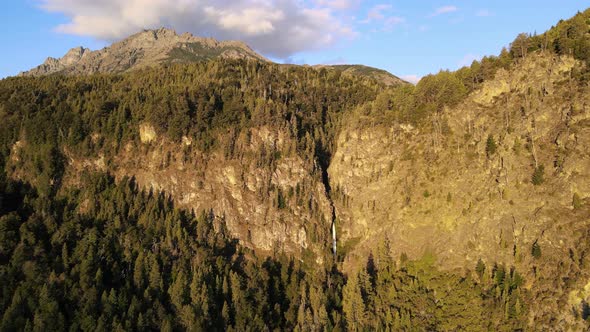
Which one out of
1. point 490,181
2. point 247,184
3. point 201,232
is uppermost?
point 247,184

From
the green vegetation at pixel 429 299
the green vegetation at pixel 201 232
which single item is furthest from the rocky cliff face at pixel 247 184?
the green vegetation at pixel 429 299

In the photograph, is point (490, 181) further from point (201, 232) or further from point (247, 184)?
point (201, 232)

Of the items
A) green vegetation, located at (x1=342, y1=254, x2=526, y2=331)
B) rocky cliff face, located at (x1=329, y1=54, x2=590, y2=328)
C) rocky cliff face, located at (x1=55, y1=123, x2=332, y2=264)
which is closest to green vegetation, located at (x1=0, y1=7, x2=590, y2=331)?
green vegetation, located at (x1=342, y1=254, x2=526, y2=331)

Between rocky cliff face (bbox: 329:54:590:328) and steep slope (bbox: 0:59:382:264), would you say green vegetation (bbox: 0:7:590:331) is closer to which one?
steep slope (bbox: 0:59:382:264)

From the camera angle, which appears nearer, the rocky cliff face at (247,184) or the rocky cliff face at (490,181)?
the rocky cliff face at (490,181)

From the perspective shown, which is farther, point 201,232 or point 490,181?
point 201,232

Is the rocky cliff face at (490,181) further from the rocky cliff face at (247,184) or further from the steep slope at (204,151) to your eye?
the steep slope at (204,151)

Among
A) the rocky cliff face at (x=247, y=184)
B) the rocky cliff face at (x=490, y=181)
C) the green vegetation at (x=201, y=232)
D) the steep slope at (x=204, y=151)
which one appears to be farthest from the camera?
the steep slope at (x=204, y=151)

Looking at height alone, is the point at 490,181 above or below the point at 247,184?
below

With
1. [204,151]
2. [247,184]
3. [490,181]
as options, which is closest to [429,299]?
[490,181]
